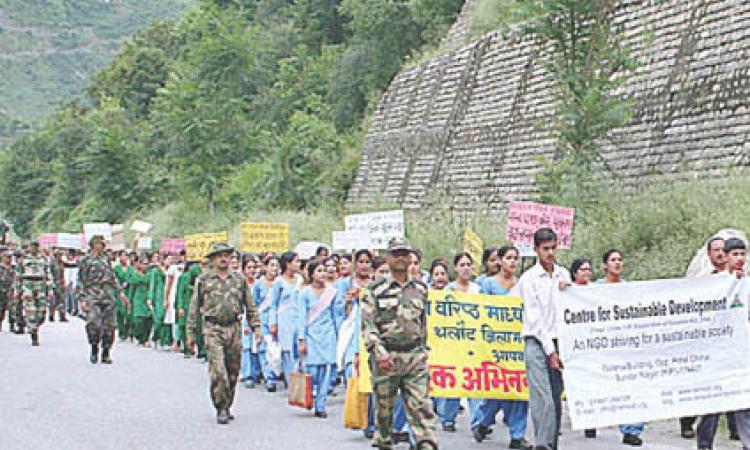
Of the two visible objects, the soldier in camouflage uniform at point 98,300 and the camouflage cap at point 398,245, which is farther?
the soldier in camouflage uniform at point 98,300

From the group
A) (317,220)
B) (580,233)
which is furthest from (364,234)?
(317,220)

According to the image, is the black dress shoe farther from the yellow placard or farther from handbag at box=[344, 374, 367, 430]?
the yellow placard

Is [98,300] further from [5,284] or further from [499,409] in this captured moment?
[499,409]

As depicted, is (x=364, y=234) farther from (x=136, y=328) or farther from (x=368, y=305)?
(x=368, y=305)

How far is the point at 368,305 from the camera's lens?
9.87 meters

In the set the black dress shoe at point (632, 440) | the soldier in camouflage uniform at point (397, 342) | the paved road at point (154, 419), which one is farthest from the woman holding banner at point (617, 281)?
A: the soldier in camouflage uniform at point (397, 342)

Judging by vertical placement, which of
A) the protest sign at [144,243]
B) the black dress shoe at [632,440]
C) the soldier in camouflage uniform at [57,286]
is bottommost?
the black dress shoe at [632,440]

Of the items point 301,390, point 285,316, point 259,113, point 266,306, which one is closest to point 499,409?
point 301,390

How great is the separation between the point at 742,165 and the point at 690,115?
258 cm

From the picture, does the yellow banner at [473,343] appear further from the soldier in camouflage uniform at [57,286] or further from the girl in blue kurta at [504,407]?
the soldier in camouflage uniform at [57,286]

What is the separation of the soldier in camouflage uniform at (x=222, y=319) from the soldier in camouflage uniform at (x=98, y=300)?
6.22 metres

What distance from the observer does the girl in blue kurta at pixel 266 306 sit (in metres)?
15.9

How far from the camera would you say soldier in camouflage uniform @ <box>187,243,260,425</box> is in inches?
492

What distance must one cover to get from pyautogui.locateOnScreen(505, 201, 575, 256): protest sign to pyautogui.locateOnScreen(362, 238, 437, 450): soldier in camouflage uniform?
5.32m
